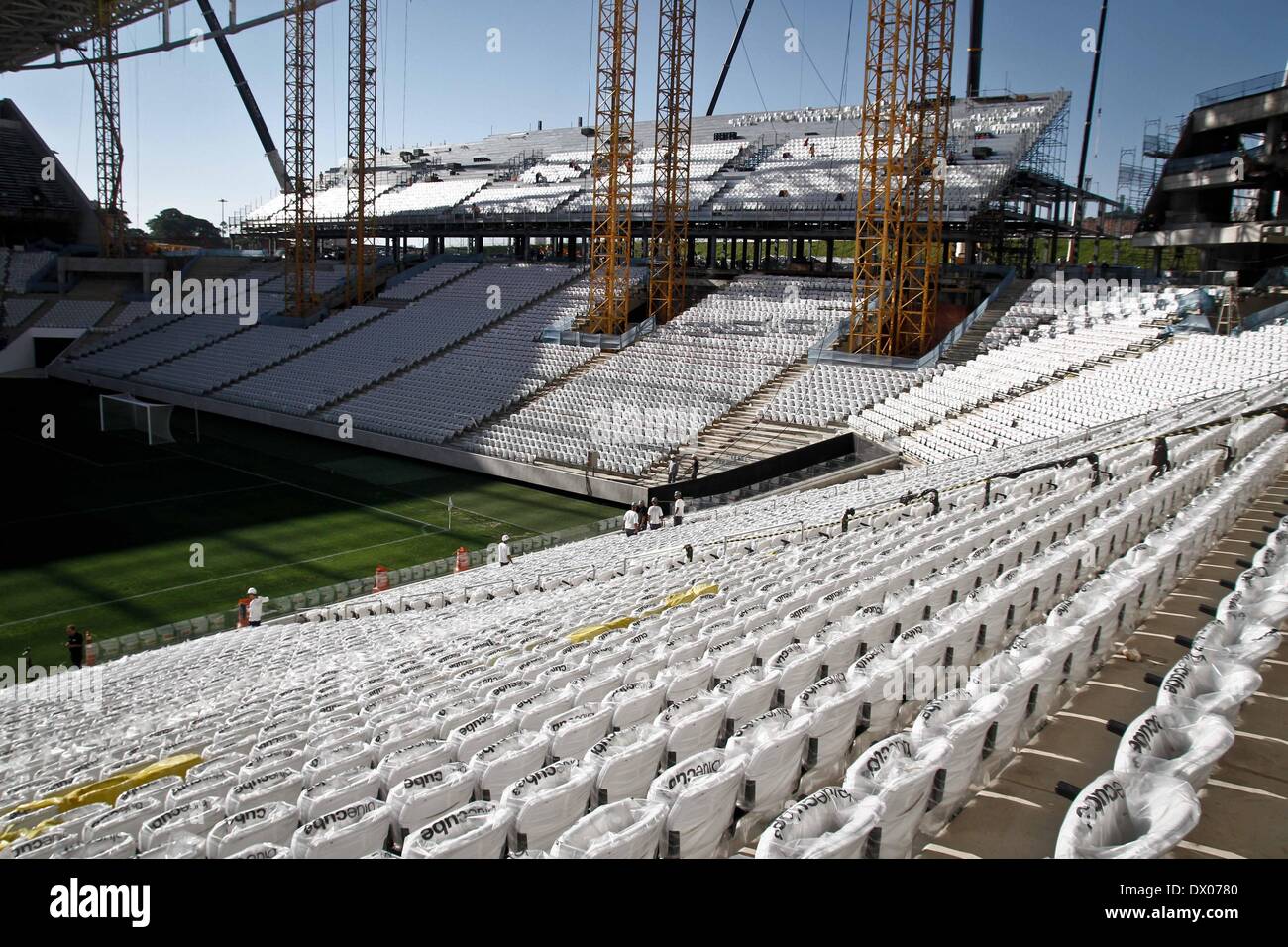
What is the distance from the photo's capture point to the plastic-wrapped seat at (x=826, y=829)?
3678 millimetres

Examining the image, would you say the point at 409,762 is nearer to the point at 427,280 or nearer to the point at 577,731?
the point at 577,731

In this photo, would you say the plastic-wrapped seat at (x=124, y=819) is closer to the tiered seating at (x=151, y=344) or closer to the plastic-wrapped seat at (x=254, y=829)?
the plastic-wrapped seat at (x=254, y=829)

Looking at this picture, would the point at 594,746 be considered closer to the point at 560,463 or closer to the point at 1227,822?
the point at 1227,822

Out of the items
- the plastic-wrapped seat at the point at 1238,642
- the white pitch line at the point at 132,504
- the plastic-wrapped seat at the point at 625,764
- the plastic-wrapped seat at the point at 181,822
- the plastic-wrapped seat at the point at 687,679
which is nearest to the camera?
the plastic-wrapped seat at the point at 1238,642

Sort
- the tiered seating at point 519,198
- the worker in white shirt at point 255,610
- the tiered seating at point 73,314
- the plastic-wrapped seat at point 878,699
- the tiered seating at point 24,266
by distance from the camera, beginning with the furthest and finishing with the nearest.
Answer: the tiered seating at point 24,266 < the tiered seating at point 73,314 < the tiered seating at point 519,198 < the worker in white shirt at point 255,610 < the plastic-wrapped seat at point 878,699

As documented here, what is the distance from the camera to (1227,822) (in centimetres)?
443

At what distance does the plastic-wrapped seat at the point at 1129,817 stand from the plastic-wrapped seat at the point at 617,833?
1606 mm

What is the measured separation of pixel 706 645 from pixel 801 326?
29.3 meters

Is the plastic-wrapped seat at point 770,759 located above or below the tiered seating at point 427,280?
below

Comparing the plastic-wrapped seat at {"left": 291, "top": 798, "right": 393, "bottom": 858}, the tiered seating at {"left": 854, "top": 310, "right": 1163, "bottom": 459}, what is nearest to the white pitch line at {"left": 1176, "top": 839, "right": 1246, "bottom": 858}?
the plastic-wrapped seat at {"left": 291, "top": 798, "right": 393, "bottom": 858}

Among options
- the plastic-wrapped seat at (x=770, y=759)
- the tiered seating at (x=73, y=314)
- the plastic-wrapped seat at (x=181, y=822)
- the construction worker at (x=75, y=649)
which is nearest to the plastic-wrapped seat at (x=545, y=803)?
the plastic-wrapped seat at (x=770, y=759)

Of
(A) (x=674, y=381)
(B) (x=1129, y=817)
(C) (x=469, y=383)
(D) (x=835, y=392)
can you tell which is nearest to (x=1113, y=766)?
(B) (x=1129, y=817)

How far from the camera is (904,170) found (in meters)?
33.0

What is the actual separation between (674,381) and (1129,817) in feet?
99.2
